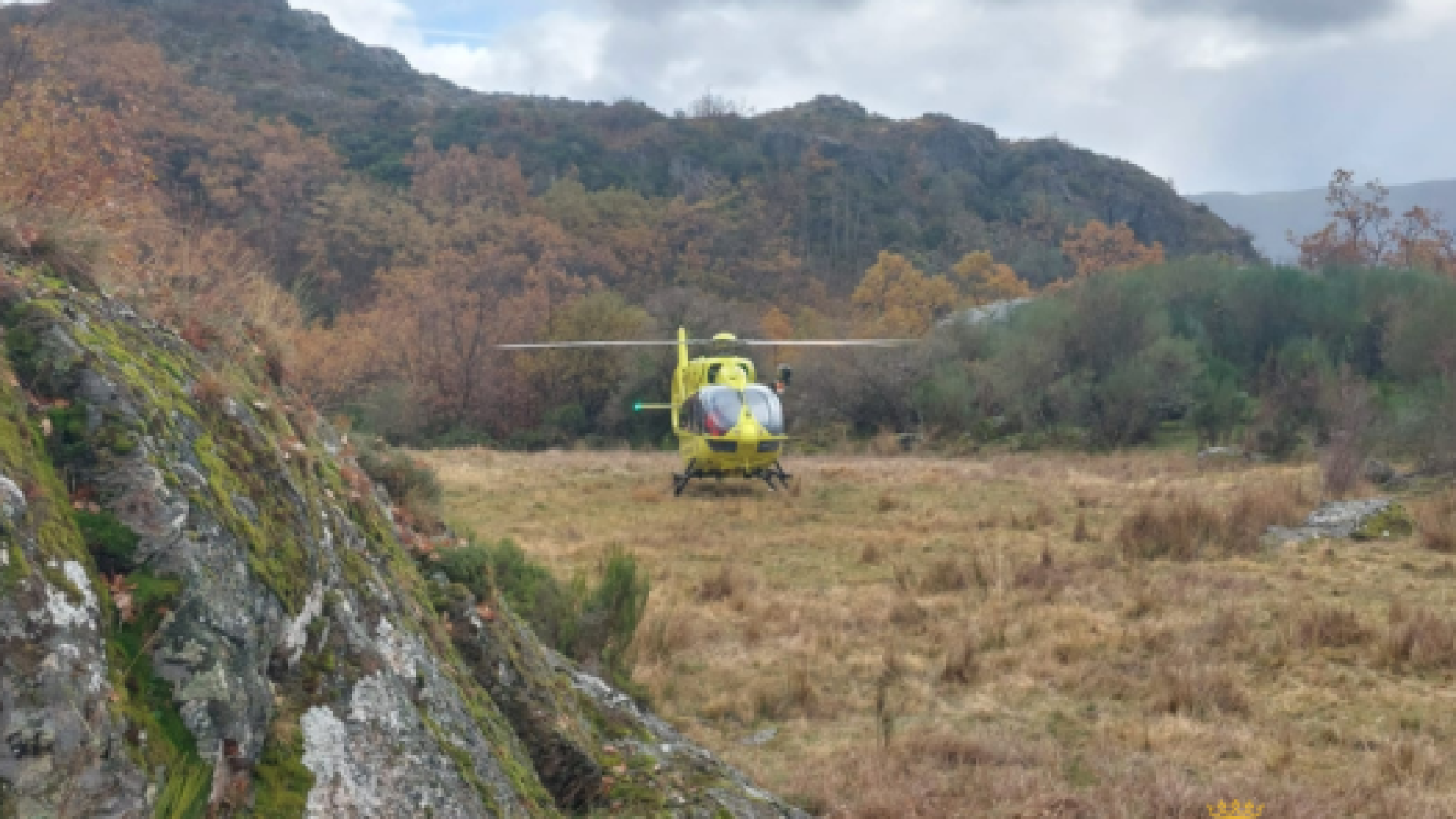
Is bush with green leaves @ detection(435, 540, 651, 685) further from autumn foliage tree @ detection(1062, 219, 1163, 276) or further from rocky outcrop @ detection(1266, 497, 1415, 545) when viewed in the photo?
autumn foliage tree @ detection(1062, 219, 1163, 276)

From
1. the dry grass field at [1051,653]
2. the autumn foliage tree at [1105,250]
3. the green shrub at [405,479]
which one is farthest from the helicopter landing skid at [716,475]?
the autumn foliage tree at [1105,250]

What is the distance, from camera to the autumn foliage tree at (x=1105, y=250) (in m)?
72.2

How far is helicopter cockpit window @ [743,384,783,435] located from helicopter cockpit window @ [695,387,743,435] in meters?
0.25

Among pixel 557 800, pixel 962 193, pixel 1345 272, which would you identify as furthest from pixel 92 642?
pixel 962 193

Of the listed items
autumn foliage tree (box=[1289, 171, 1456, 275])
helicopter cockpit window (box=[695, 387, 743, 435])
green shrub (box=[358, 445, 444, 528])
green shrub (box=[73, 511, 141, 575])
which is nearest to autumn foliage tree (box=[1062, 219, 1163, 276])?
autumn foliage tree (box=[1289, 171, 1456, 275])

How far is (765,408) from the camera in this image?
1734cm

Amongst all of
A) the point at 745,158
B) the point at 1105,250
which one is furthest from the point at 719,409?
the point at 745,158

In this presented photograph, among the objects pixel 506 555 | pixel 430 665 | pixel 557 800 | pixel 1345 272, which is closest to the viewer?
pixel 430 665

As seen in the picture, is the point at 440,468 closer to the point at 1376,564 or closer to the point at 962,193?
the point at 1376,564

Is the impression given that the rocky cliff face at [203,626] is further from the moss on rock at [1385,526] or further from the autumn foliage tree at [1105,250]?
the autumn foliage tree at [1105,250]

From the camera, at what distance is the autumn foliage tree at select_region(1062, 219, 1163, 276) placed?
237ft

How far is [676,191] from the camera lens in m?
94.7

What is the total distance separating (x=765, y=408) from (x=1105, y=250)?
214ft

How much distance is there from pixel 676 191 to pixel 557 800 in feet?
309
